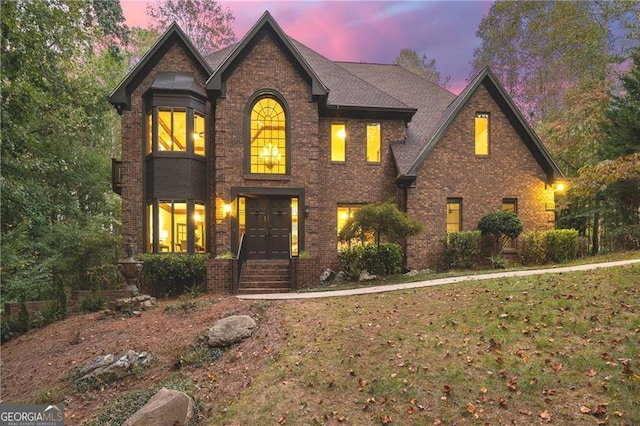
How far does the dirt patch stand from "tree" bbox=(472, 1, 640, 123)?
2147 centimetres

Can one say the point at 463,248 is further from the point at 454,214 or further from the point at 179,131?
the point at 179,131

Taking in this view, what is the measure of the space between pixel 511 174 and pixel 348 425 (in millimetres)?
13140

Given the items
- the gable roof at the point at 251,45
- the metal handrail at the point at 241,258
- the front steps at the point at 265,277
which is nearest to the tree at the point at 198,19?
the gable roof at the point at 251,45

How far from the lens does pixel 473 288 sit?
807 cm

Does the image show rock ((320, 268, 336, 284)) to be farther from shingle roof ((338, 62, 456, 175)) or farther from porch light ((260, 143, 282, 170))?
shingle roof ((338, 62, 456, 175))

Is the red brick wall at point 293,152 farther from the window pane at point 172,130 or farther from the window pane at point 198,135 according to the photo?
the window pane at point 172,130

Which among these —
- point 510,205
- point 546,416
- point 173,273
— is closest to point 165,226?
point 173,273

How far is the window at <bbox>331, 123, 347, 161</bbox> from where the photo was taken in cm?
1429

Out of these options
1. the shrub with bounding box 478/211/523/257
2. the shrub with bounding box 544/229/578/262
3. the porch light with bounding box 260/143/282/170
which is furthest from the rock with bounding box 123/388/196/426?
the shrub with bounding box 544/229/578/262

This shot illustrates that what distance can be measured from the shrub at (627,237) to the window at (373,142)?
10.3 m

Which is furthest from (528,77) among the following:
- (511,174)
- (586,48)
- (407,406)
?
(407,406)

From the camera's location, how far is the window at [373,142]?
571 inches

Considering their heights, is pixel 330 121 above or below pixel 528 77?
below

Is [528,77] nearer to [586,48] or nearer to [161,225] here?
[586,48]
